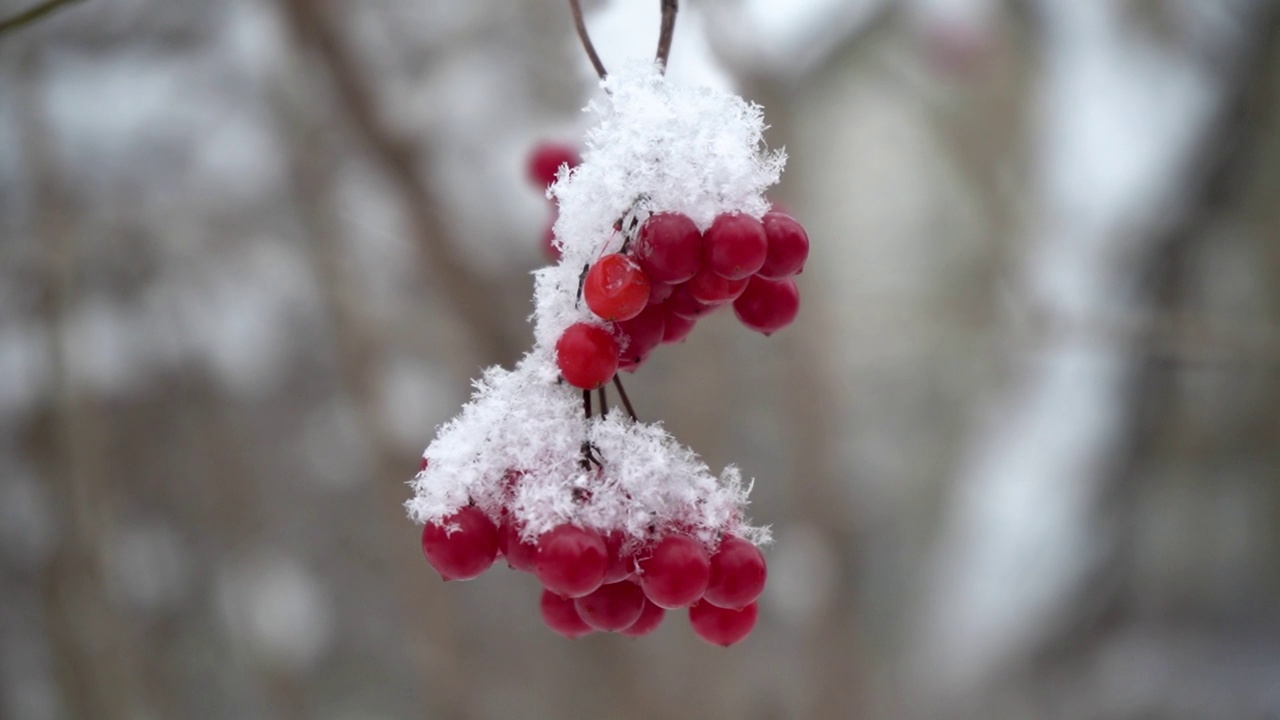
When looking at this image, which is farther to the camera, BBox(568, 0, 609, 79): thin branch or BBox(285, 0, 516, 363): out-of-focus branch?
BBox(285, 0, 516, 363): out-of-focus branch

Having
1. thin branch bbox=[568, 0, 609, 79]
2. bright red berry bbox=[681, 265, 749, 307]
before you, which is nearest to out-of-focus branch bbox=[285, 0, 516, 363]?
thin branch bbox=[568, 0, 609, 79]

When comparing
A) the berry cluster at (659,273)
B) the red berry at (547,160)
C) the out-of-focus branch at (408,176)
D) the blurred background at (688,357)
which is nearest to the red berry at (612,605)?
the berry cluster at (659,273)

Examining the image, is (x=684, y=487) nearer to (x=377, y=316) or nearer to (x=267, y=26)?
(x=267, y=26)

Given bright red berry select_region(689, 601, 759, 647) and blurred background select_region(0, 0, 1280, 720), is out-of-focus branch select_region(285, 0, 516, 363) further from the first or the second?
bright red berry select_region(689, 601, 759, 647)

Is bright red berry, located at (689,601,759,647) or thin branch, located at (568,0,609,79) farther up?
thin branch, located at (568,0,609,79)

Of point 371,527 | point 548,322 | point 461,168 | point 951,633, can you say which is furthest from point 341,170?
point 951,633

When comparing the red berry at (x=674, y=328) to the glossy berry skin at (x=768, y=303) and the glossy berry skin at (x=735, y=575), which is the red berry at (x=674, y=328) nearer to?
the glossy berry skin at (x=768, y=303)
